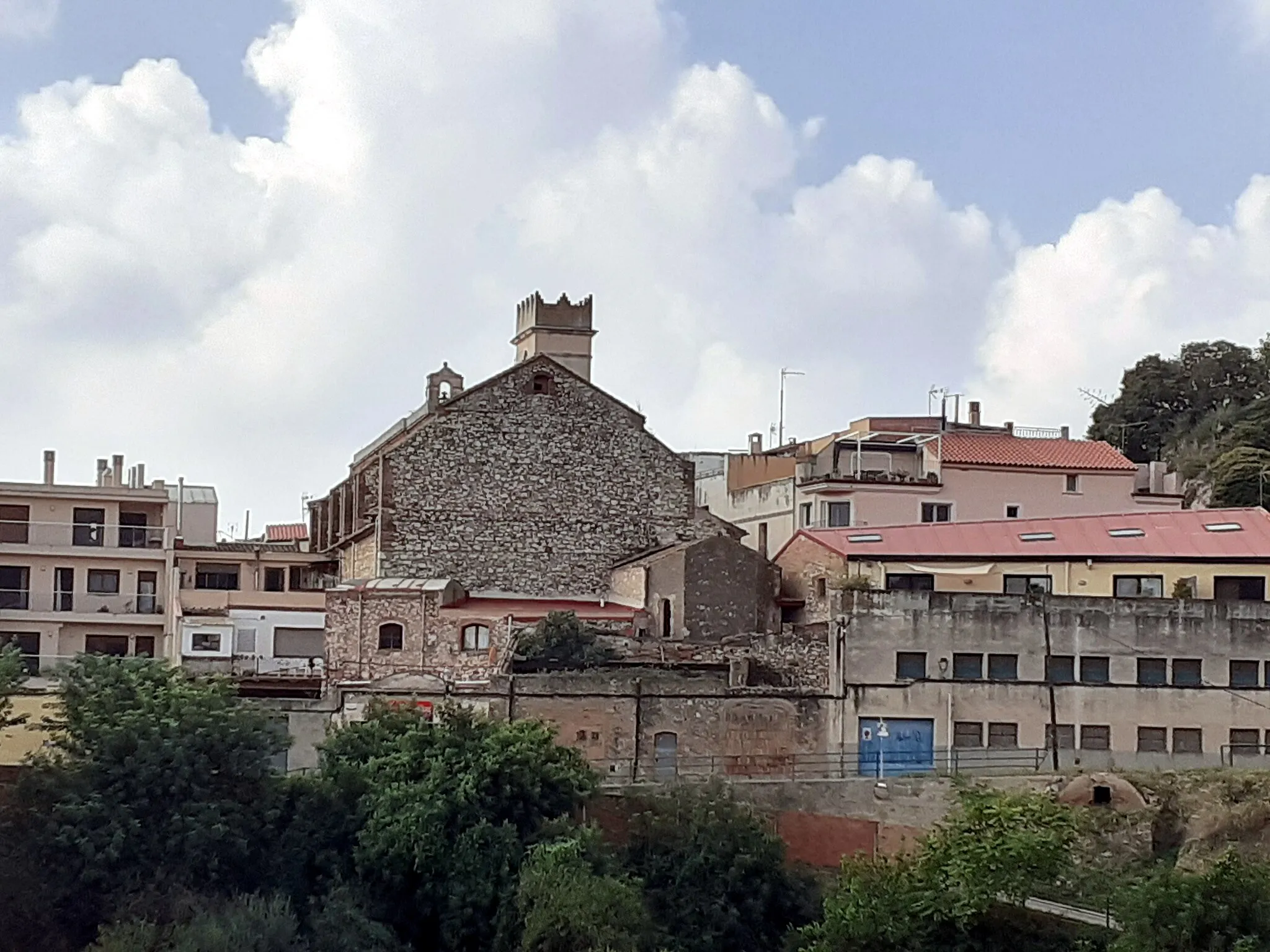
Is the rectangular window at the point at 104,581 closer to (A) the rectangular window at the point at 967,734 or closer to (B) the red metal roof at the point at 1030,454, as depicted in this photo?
(B) the red metal roof at the point at 1030,454

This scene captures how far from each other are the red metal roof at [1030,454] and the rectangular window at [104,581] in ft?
83.1

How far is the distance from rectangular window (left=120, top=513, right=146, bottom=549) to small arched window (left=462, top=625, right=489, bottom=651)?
542 inches

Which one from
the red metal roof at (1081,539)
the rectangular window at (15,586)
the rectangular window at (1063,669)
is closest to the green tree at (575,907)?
the rectangular window at (1063,669)

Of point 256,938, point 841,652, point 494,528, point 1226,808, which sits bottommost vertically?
point 256,938

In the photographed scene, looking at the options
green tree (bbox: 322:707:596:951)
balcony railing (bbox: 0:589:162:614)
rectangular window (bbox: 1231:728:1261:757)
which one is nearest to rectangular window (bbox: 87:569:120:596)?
balcony railing (bbox: 0:589:162:614)

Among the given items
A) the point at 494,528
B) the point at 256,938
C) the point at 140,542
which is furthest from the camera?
the point at 140,542

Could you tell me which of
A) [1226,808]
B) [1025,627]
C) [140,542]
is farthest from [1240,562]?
[140,542]

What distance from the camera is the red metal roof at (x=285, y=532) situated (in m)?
82.2

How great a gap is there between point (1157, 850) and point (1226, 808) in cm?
170

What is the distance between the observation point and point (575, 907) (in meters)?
37.5

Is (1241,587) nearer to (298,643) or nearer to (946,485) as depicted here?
(946,485)

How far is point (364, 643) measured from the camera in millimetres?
52219

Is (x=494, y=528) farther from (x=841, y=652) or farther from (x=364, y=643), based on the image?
(x=841, y=652)

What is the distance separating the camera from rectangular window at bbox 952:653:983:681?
46.5 m
